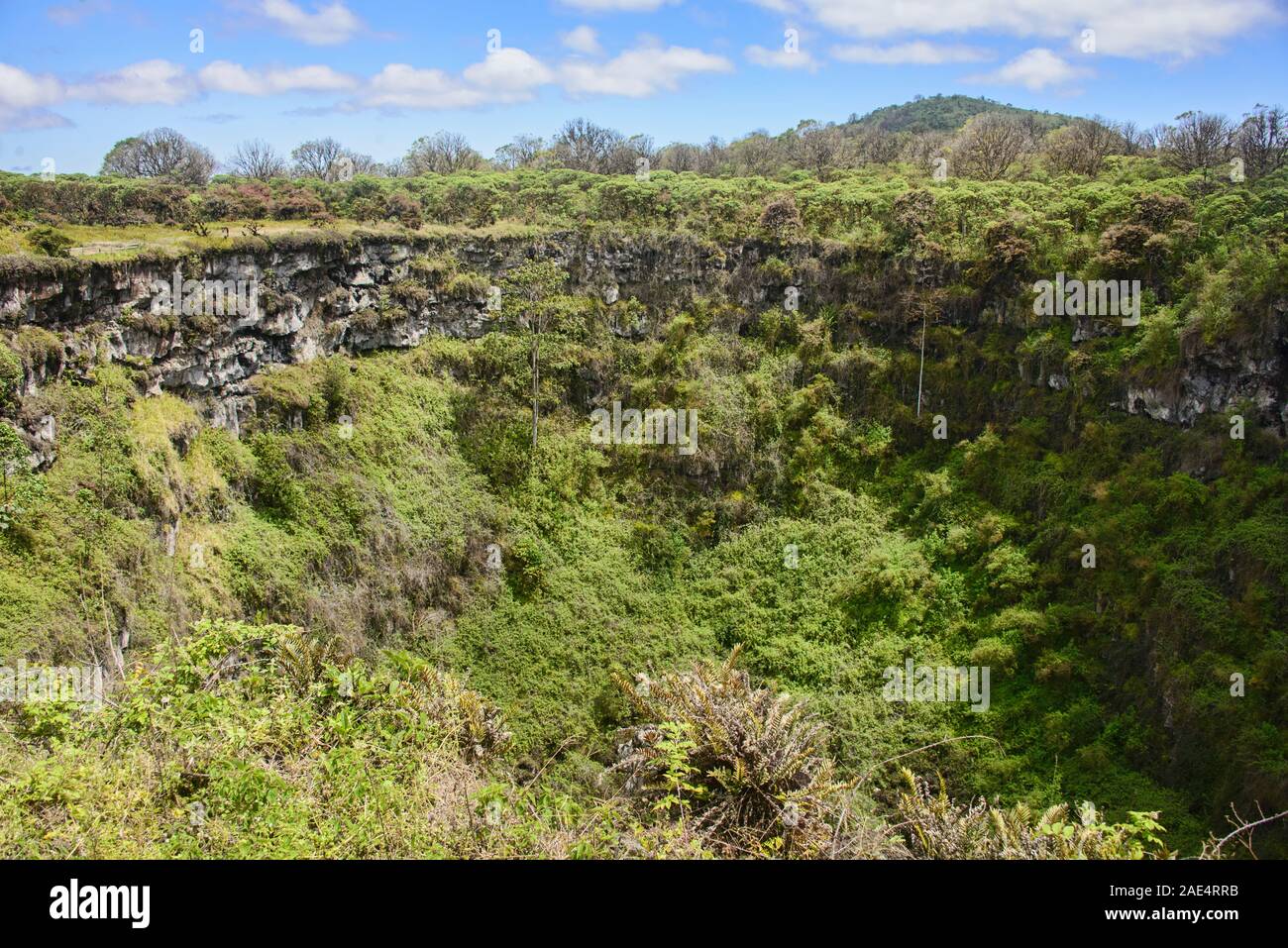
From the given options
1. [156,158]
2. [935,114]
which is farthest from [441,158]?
[935,114]

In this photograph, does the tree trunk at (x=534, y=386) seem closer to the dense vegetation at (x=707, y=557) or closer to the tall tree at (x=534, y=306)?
the tall tree at (x=534, y=306)

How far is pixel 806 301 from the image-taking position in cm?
2847

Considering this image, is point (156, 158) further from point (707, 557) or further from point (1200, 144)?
point (1200, 144)

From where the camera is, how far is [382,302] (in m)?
25.6

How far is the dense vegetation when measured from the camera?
6992 millimetres

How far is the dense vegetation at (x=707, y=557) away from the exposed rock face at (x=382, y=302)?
38 centimetres

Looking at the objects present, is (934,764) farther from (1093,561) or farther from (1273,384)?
(1273,384)

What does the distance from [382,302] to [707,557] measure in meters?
13.4

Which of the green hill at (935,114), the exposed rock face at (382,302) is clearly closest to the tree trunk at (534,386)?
the exposed rock face at (382,302)

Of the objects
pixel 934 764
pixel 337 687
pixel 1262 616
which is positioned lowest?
pixel 934 764
